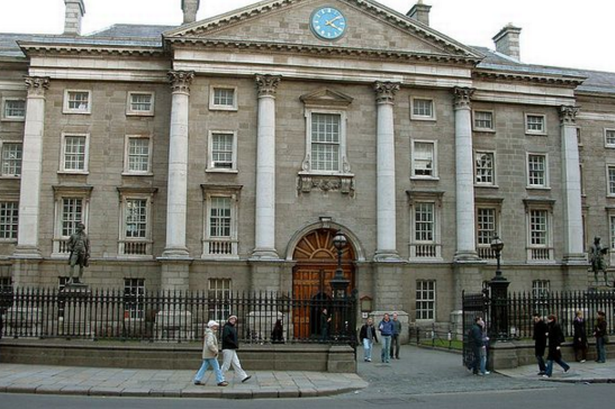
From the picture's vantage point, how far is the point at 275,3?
39.3 m

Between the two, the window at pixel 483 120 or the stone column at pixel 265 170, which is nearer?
the stone column at pixel 265 170

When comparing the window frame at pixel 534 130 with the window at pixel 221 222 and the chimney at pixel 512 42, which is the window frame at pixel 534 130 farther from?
the window at pixel 221 222

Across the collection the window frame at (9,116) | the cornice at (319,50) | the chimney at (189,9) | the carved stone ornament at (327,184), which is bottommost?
the carved stone ornament at (327,184)

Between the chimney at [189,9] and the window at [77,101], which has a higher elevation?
the chimney at [189,9]

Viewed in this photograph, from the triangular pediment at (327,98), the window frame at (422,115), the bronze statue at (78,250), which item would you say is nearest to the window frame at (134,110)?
the triangular pediment at (327,98)

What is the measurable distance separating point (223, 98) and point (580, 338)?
2241 centimetres

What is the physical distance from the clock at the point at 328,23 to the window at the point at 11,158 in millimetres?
17516

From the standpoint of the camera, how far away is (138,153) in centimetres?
3950

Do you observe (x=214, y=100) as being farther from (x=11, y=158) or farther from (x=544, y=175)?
(x=544, y=175)

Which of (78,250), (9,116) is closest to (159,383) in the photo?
(78,250)

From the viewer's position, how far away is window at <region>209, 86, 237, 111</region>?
39094mm

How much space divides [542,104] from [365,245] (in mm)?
14268

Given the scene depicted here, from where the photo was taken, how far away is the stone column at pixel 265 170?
1483 inches

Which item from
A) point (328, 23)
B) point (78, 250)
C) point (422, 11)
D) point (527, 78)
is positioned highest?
point (422, 11)
